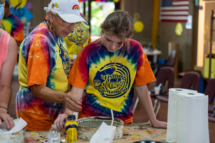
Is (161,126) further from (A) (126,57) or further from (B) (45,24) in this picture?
(B) (45,24)

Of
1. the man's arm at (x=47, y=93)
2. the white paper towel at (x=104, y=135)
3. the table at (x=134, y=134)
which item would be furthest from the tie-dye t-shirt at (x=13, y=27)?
the white paper towel at (x=104, y=135)

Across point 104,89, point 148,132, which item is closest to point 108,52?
point 104,89

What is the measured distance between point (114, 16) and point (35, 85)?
2.16 ft

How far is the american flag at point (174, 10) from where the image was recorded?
9.93 m

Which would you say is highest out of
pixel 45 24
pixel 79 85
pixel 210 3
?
pixel 210 3

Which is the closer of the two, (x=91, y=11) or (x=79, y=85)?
(x=79, y=85)

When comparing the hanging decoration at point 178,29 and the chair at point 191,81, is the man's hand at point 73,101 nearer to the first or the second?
the chair at point 191,81

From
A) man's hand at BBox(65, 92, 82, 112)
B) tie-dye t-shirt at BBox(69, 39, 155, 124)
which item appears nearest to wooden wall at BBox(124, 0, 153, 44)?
tie-dye t-shirt at BBox(69, 39, 155, 124)

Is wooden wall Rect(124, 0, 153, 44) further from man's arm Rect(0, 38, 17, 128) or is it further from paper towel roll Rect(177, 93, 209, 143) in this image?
paper towel roll Rect(177, 93, 209, 143)

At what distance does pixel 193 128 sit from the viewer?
153 cm

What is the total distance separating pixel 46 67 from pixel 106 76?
0.40 meters

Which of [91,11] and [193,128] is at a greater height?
[91,11]

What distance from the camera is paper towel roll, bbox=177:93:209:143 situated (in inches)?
60.1

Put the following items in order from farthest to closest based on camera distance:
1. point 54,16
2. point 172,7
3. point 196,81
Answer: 1. point 172,7
2. point 196,81
3. point 54,16
